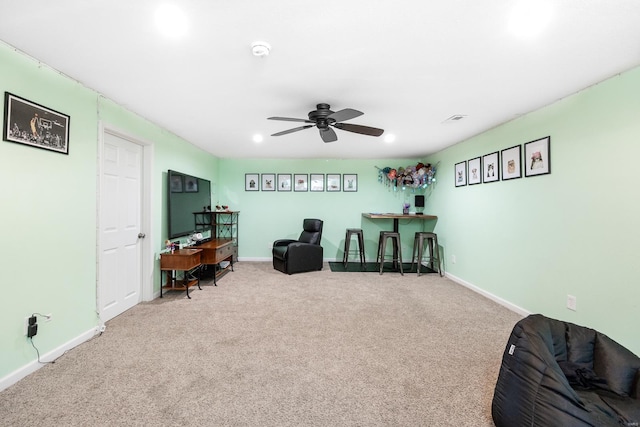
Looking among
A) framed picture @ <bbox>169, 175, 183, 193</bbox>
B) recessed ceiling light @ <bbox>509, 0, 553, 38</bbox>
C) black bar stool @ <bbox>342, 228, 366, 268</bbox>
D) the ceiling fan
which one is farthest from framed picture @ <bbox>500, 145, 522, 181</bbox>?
framed picture @ <bbox>169, 175, 183, 193</bbox>

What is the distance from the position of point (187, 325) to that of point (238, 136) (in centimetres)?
263

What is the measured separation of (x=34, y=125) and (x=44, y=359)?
1.72 m

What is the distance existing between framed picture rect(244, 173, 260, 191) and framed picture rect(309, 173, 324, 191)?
1.13m

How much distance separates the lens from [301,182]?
596 cm

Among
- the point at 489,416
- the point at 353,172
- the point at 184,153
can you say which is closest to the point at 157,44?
the point at 184,153

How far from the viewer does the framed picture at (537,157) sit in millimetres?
2801

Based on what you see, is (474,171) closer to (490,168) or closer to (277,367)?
(490,168)

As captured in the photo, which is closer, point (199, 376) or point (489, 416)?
point (489, 416)

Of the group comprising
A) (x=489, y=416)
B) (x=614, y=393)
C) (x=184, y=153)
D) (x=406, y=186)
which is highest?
(x=184, y=153)

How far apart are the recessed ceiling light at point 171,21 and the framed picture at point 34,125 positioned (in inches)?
46.4

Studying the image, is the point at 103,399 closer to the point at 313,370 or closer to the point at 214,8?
the point at 313,370

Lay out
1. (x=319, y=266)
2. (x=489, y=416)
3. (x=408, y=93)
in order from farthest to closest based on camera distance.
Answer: (x=319, y=266) → (x=408, y=93) → (x=489, y=416)

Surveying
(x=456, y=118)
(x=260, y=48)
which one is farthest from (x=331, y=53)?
(x=456, y=118)

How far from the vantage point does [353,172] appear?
5.96 m
